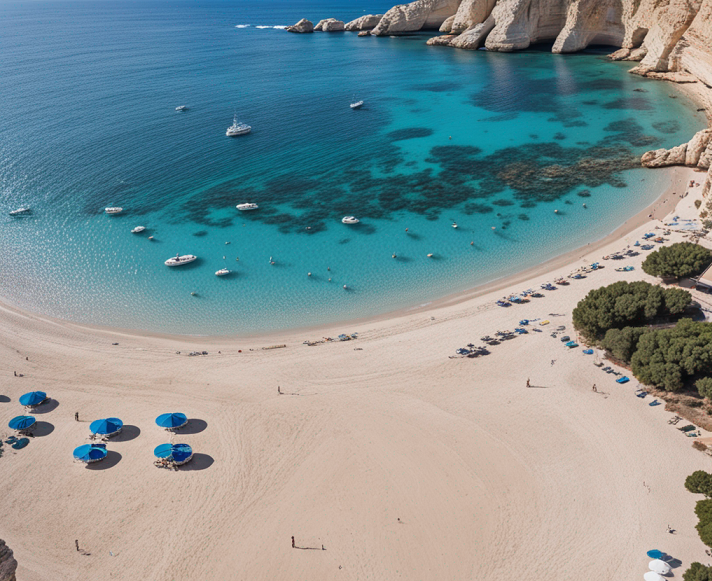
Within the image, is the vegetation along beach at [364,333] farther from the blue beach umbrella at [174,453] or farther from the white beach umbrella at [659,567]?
the white beach umbrella at [659,567]

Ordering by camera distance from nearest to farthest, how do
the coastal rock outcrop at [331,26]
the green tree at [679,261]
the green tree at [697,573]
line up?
the green tree at [697,573] → the green tree at [679,261] → the coastal rock outcrop at [331,26]

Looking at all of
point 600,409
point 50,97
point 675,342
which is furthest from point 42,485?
point 50,97

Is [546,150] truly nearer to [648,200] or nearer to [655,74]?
[648,200]

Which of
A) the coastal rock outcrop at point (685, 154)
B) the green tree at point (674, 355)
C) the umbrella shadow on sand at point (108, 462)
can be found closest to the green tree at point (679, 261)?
the green tree at point (674, 355)

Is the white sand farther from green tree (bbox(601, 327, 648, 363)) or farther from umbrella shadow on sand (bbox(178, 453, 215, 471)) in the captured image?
green tree (bbox(601, 327, 648, 363))

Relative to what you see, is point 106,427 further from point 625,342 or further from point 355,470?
point 625,342

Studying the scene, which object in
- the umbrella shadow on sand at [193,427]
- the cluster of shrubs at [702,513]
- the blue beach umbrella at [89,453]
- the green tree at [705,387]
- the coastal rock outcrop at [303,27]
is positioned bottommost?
the umbrella shadow on sand at [193,427]

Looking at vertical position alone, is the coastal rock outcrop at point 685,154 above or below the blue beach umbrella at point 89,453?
above

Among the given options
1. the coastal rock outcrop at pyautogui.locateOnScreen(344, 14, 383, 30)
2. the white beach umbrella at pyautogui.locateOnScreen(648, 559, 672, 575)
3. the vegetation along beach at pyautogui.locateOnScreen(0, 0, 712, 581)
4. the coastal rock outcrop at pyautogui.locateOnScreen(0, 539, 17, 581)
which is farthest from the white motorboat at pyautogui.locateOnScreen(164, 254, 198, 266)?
the coastal rock outcrop at pyautogui.locateOnScreen(344, 14, 383, 30)
